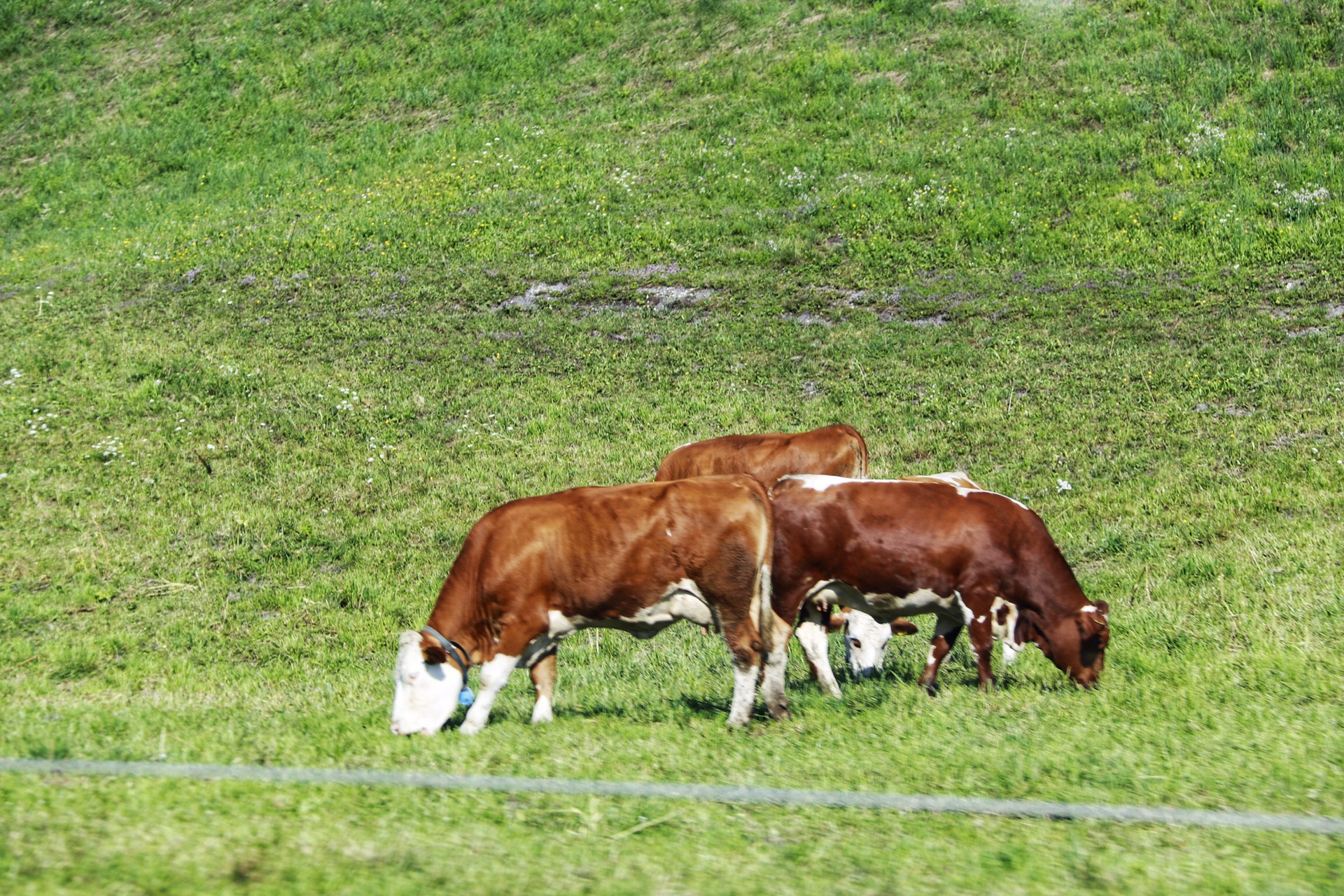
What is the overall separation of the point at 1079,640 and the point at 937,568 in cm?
119

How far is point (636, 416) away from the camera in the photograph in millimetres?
18344

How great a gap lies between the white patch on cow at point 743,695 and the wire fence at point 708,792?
5.76ft

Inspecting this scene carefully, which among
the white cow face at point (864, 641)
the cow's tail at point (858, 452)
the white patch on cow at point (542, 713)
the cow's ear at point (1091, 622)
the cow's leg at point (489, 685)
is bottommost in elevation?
the white cow face at point (864, 641)

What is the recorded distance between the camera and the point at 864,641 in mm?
10359

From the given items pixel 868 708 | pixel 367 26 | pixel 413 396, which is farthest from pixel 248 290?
pixel 868 708

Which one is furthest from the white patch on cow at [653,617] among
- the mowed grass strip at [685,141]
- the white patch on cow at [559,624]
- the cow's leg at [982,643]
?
the mowed grass strip at [685,141]

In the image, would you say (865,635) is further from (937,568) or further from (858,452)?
(858,452)

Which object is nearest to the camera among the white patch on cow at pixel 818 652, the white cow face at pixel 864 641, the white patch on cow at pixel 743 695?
the white patch on cow at pixel 743 695

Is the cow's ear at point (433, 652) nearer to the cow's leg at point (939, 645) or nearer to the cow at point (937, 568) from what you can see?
the cow at point (937, 568)

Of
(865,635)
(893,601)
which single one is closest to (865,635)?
(865,635)

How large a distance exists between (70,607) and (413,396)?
742 centimetres

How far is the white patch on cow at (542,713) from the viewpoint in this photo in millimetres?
8312

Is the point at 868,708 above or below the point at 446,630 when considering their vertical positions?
below

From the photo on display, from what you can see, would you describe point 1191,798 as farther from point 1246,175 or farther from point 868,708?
point 1246,175
